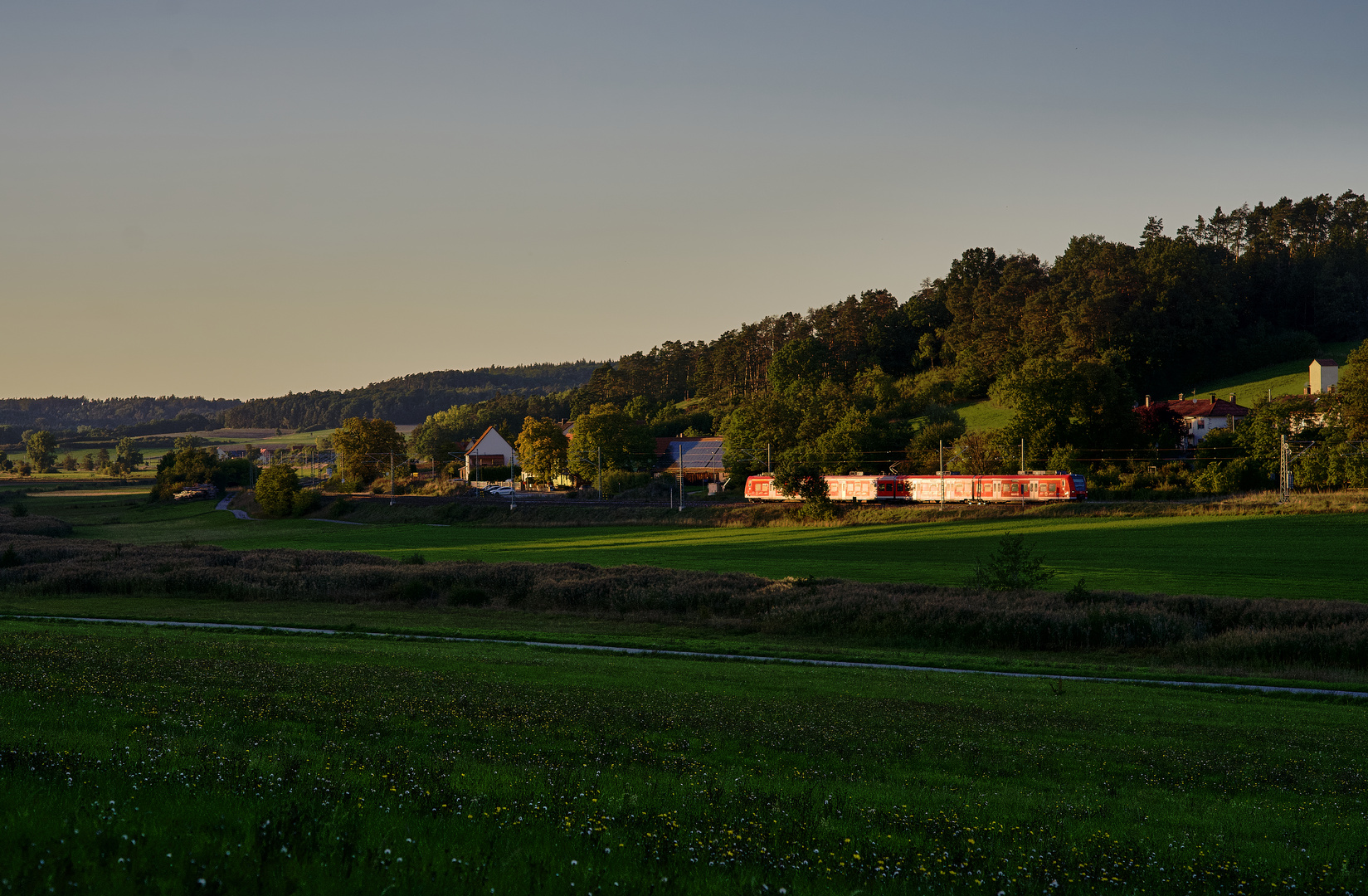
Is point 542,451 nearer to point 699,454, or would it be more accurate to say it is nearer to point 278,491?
point 699,454

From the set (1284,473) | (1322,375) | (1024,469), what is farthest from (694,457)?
(1322,375)

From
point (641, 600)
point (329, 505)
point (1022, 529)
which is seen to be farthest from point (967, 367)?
point (641, 600)

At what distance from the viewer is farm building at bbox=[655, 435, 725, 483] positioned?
128625mm

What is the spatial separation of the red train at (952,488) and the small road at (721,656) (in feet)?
202

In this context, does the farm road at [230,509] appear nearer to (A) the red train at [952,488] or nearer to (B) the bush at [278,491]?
(B) the bush at [278,491]

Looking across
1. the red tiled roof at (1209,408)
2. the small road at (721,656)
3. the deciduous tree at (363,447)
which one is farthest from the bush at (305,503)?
the red tiled roof at (1209,408)

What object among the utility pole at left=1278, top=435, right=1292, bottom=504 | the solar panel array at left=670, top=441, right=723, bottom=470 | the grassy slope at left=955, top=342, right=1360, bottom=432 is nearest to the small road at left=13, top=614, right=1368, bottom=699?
the utility pole at left=1278, top=435, right=1292, bottom=504

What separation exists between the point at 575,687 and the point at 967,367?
Result: 126940 mm

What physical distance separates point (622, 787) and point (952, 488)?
88020mm

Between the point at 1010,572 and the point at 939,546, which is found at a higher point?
the point at 1010,572

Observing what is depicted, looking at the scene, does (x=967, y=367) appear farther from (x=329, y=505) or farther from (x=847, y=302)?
(x=329, y=505)

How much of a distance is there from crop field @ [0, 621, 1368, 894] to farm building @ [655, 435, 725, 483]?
109 metres

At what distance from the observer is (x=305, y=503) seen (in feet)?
361

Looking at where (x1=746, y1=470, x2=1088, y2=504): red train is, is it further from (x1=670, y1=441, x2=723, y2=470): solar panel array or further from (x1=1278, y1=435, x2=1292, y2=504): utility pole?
(x1=670, y1=441, x2=723, y2=470): solar panel array
